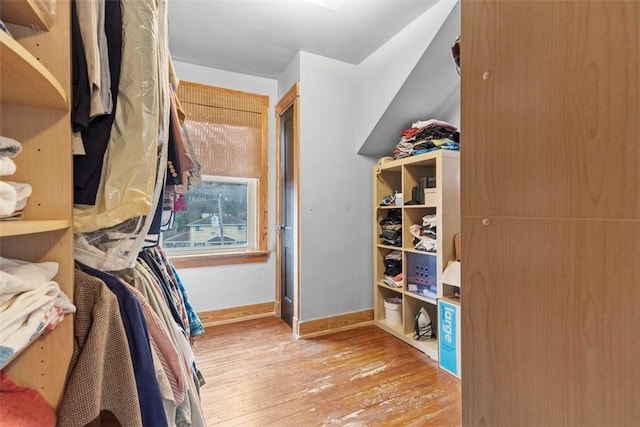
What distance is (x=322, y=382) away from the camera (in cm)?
187

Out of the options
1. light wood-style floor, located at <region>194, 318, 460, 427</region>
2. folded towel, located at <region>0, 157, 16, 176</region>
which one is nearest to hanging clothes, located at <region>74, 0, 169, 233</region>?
folded towel, located at <region>0, 157, 16, 176</region>

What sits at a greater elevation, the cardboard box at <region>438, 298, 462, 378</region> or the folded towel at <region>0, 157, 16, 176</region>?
the folded towel at <region>0, 157, 16, 176</region>

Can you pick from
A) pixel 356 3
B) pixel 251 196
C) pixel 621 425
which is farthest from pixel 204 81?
pixel 621 425

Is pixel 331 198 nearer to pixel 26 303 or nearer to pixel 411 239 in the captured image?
pixel 411 239

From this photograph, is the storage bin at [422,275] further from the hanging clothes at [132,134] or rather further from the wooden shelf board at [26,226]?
the wooden shelf board at [26,226]

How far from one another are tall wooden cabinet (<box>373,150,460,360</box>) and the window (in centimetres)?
120

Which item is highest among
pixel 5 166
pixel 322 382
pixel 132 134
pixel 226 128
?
pixel 226 128

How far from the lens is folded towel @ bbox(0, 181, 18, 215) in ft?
1.59

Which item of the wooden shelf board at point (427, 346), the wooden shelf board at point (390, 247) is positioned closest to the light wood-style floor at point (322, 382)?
the wooden shelf board at point (427, 346)

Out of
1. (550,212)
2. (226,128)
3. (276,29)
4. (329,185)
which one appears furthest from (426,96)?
(550,212)

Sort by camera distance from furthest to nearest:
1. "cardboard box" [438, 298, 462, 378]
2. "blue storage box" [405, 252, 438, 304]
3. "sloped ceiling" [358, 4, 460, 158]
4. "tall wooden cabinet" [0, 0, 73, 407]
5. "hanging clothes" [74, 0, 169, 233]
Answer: "blue storage box" [405, 252, 438, 304]
"sloped ceiling" [358, 4, 460, 158]
"cardboard box" [438, 298, 462, 378]
"hanging clothes" [74, 0, 169, 233]
"tall wooden cabinet" [0, 0, 73, 407]

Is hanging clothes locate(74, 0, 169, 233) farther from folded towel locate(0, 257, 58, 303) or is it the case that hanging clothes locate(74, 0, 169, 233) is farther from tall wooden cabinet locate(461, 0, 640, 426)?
tall wooden cabinet locate(461, 0, 640, 426)

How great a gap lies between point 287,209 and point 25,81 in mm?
2385

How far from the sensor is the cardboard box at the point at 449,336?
74.5 inches
